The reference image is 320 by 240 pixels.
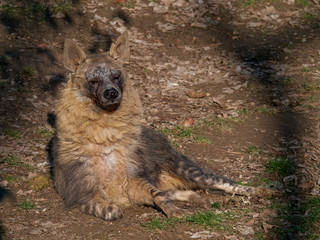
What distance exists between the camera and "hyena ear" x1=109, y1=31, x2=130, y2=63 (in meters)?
6.70

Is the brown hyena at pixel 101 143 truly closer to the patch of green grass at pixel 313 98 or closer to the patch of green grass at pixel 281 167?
the patch of green grass at pixel 281 167

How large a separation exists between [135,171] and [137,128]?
22.3 inches

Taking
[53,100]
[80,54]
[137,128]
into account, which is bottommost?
[53,100]

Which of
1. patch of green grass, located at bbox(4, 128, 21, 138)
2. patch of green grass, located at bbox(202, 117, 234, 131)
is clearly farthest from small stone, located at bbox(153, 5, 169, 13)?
patch of green grass, located at bbox(4, 128, 21, 138)

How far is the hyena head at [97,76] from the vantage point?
620cm

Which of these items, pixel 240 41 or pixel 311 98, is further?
pixel 240 41

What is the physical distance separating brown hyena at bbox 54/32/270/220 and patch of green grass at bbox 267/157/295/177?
28.4 inches

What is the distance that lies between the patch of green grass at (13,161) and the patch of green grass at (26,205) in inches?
49.5

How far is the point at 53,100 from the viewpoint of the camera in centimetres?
991

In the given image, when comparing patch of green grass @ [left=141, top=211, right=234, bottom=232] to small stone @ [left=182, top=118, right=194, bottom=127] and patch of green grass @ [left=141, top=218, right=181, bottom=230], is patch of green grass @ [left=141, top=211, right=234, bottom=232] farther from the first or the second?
small stone @ [left=182, top=118, right=194, bottom=127]

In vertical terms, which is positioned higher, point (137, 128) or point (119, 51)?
point (119, 51)

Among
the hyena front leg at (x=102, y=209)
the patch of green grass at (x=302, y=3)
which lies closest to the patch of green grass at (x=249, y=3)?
the patch of green grass at (x=302, y=3)

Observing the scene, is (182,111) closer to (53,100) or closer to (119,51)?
(53,100)

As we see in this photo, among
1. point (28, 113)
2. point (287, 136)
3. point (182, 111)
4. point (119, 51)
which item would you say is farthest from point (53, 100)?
point (287, 136)
